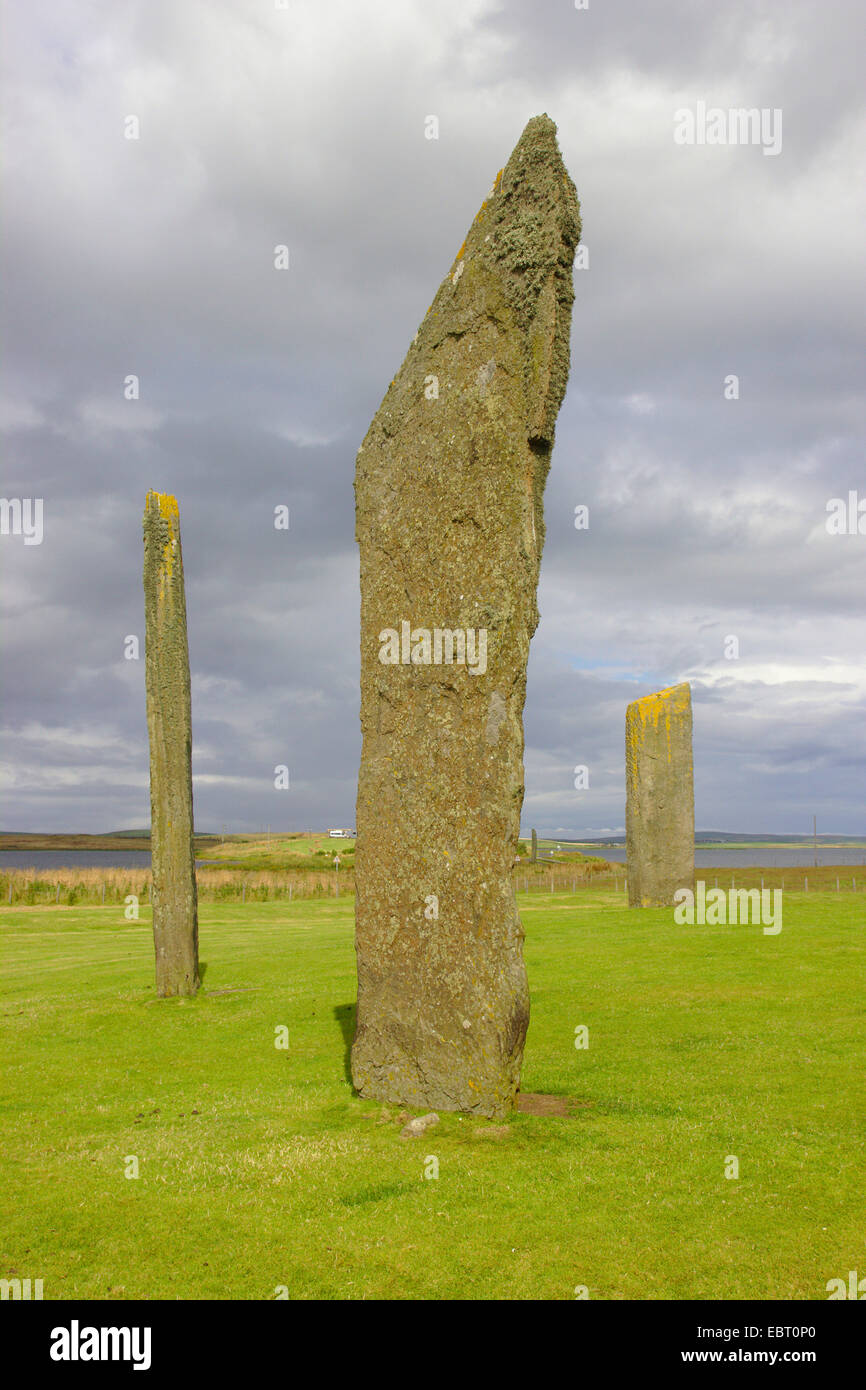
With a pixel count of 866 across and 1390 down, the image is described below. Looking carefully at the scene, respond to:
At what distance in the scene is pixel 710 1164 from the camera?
6500mm

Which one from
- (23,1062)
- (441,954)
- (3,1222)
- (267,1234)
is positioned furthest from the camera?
(23,1062)

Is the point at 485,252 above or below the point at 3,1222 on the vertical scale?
above

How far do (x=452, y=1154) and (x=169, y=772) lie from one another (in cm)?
812

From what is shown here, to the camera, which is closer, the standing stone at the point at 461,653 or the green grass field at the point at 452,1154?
the green grass field at the point at 452,1154

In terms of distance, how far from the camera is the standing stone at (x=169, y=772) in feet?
44.4

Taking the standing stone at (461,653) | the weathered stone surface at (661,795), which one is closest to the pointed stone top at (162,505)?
the standing stone at (461,653)

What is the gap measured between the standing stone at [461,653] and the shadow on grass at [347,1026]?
4.22 ft

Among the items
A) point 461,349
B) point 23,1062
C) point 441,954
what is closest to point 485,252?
point 461,349

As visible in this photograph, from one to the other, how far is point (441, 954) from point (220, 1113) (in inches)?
99.0

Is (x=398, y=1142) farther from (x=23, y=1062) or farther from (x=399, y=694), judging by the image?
(x=23, y=1062)

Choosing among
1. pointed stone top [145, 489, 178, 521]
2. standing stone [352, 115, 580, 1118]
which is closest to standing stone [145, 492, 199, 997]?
pointed stone top [145, 489, 178, 521]

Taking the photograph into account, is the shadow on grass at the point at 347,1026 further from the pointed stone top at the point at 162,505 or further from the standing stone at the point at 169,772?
the pointed stone top at the point at 162,505

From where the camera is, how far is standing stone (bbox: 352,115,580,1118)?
774 centimetres
